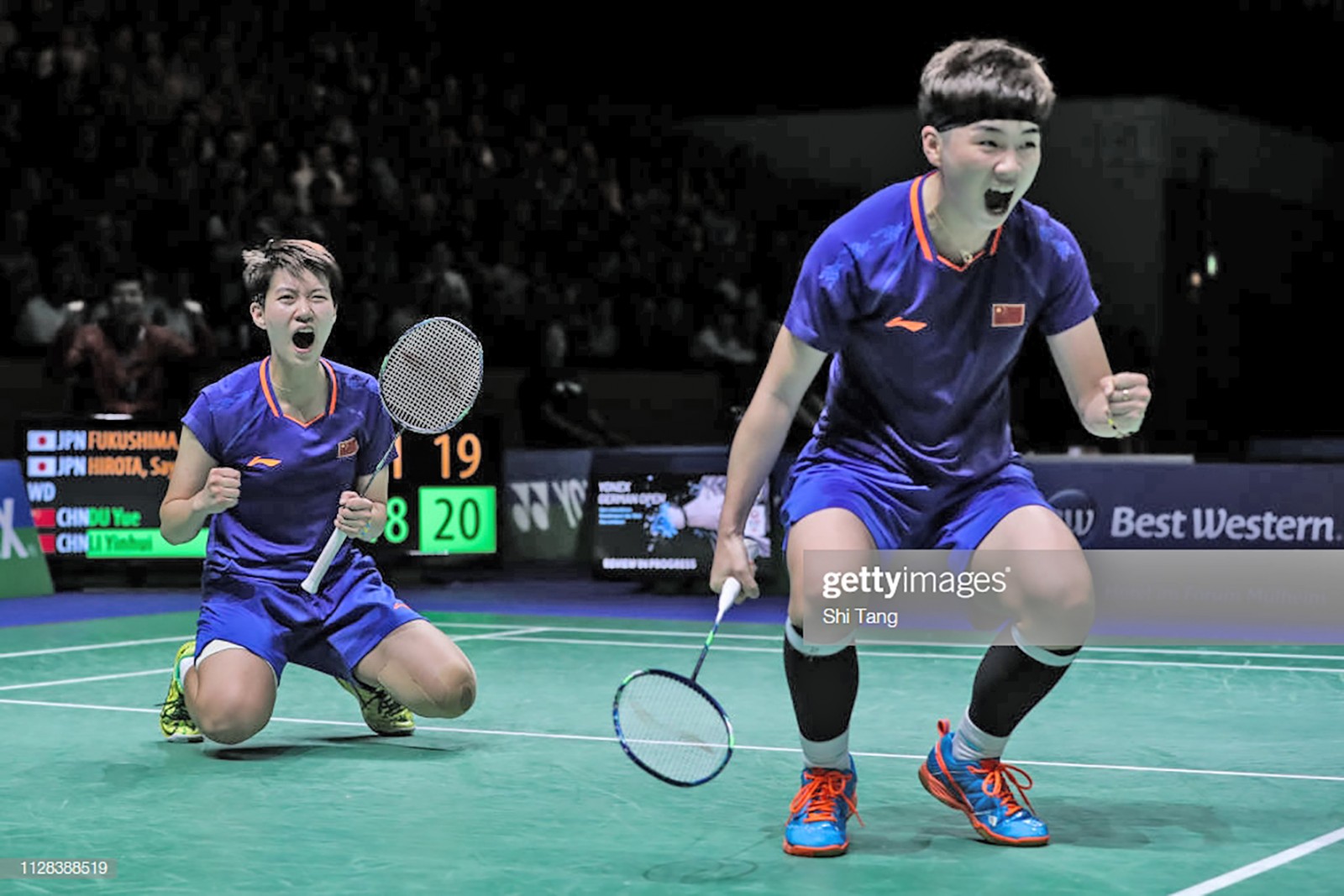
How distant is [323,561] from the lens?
18.5 feet

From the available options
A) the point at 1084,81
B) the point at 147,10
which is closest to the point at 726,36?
the point at 1084,81

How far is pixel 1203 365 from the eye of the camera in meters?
23.0

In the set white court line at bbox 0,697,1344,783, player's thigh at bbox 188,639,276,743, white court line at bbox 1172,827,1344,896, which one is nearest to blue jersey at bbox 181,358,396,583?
player's thigh at bbox 188,639,276,743

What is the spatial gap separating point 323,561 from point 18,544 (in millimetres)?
5955

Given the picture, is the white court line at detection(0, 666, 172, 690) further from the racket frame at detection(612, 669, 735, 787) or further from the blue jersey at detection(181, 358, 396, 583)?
the racket frame at detection(612, 669, 735, 787)

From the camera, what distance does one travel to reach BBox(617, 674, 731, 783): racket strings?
170 inches

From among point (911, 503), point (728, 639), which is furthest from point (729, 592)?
point (728, 639)

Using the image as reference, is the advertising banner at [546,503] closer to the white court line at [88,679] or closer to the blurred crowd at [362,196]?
the blurred crowd at [362,196]

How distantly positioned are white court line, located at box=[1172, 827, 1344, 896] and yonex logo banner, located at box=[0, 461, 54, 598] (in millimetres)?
8114

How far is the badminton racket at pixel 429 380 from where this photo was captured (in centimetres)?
562

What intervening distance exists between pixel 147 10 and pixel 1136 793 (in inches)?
552

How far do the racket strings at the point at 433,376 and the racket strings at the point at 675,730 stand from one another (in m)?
1.49

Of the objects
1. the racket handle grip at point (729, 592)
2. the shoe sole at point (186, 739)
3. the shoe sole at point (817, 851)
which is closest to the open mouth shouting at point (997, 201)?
the racket handle grip at point (729, 592)

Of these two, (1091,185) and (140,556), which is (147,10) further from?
(1091,185)
